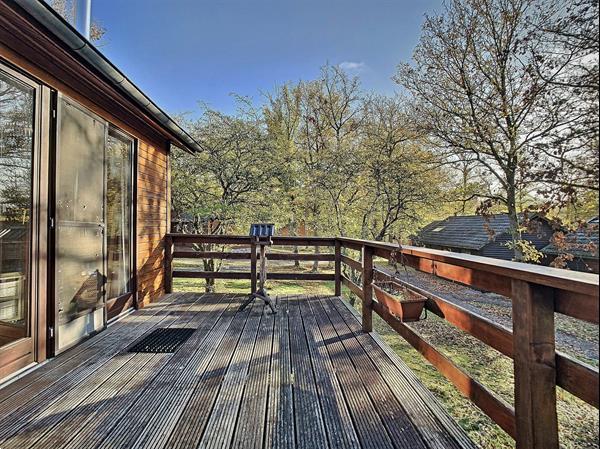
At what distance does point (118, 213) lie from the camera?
3291 millimetres

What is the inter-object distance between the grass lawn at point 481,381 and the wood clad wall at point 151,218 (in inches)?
112

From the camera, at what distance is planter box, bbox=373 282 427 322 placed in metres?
1.98

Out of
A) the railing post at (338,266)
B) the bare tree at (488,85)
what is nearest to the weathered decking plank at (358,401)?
the bare tree at (488,85)

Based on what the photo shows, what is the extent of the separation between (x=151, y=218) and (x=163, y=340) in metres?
1.88

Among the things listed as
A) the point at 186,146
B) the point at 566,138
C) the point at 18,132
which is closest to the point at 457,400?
the point at 566,138

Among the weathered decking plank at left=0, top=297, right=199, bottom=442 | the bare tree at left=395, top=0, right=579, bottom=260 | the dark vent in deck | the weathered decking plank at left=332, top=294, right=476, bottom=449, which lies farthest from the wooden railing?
the weathered decking plank at left=0, top=297, right=199, bottom=442

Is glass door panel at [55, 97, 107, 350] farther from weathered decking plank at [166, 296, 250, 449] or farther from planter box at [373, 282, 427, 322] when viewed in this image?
planter box at [373, 282, 427, 322]

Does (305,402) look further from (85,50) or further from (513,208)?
(85,50)

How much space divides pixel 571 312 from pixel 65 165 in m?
3.13

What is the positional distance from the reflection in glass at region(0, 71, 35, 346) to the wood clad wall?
5.13 feet

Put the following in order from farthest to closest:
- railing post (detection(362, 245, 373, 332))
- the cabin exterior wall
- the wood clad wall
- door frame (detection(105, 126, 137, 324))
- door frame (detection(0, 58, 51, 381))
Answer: the wood clad wall → door frame (detection(105, 126, 137, 324)) → railing post (detection(362, 245, 373, 332)) → door frame (detection(0, 58, 51, 381)) → the cabin exterior wall

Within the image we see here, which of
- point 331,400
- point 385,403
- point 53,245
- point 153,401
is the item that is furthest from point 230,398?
point 53,245

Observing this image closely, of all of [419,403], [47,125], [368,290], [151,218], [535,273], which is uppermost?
[47,125]

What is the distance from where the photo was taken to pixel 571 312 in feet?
3.19
